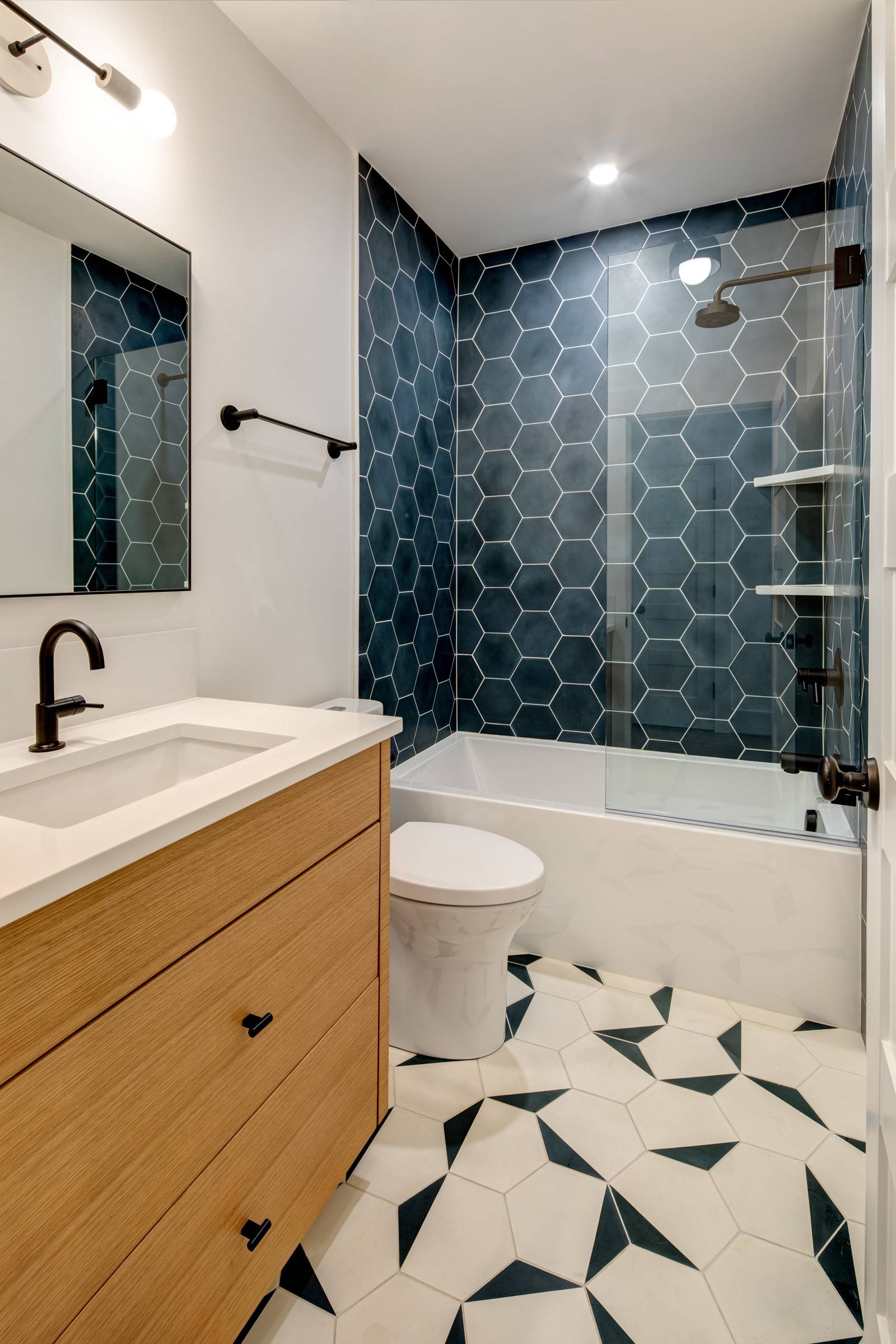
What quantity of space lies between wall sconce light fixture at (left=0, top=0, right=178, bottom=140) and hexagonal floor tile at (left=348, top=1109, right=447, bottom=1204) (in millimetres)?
2061

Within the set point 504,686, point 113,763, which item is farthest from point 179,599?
point 504,686

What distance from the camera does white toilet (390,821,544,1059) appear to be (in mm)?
1718

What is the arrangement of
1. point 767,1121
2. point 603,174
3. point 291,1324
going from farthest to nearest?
1. point 603,174
2. point 767,1121
3. point 291,1324

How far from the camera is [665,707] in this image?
7.39ft

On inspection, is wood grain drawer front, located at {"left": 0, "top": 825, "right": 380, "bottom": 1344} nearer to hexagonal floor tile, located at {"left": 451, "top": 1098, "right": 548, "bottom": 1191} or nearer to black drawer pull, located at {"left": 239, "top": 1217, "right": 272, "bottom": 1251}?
black drawer pull, located at {"left": 239, "top": 1217, "right": 272, "bottom": 1251}

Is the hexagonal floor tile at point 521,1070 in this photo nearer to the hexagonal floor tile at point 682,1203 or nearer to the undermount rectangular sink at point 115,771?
the hexagonal floor tile at point 682,1203

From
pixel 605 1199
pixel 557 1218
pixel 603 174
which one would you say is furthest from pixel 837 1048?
pixel 603 174

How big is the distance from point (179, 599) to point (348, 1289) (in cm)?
135

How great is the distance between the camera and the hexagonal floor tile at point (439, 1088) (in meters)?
1.65

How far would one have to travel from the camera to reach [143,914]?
2.69 ft

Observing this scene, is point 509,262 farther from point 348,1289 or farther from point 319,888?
point 348,1289

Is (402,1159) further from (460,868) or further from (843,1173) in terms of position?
(843,1173)

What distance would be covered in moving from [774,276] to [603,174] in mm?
787

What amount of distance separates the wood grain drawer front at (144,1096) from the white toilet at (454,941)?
529mm
